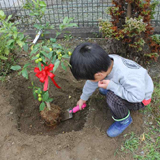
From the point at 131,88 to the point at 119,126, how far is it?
47 centimetres

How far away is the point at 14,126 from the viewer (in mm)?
2031

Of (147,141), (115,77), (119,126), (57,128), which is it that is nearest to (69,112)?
(57,128)

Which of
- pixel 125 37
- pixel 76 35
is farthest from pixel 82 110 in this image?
pixel 76 35

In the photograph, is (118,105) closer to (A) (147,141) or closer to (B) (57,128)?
(A) (147,141)

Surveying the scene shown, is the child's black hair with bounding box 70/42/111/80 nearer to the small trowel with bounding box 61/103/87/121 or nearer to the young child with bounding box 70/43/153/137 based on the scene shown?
the young child with bounding box 70/43/153/137

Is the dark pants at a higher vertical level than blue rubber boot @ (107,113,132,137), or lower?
higher

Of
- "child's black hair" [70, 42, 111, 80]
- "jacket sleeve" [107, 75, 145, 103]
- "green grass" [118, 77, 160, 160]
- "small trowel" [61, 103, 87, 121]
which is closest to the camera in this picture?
"child's black hair" [70, 42, 111, 80]

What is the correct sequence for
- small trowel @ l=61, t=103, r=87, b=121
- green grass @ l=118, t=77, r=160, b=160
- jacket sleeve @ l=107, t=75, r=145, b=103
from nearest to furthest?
jacket sleeve @ l=107, t=75, r=145, b=103
green grass @ l=118, t=77, r=160, b=160
small trowel @ l=61, t=103, r=87, b=121

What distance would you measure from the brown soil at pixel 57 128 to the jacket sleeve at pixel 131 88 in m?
0.46

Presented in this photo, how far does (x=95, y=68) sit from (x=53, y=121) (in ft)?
3.13

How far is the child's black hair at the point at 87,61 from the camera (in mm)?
1524

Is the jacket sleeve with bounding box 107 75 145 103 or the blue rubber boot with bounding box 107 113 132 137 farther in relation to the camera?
the blue rubber boot with bounding box 107 113 132 137

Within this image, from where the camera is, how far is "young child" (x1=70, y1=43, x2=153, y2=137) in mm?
1543

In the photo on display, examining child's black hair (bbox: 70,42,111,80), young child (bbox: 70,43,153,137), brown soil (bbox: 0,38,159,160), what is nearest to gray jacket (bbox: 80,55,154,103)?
young child (bbox: 70,43,153,137)
